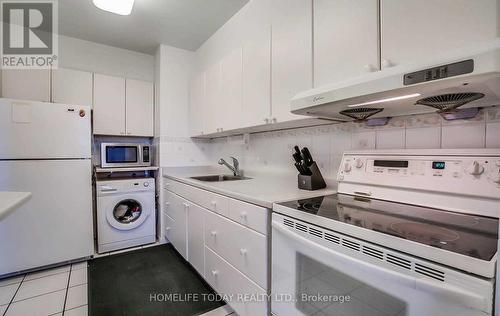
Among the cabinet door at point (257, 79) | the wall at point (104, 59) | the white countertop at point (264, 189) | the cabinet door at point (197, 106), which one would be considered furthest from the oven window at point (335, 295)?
the wall at point (104, 59)

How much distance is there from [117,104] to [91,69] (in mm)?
564

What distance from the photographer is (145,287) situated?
189cm

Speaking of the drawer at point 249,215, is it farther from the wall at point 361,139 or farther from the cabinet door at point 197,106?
the cabinet door at point 197,106

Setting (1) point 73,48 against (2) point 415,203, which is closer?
(2) point 415,203

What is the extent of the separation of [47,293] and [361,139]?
2.58 meters

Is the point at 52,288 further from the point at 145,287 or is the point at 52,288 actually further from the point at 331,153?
the point at 331,153

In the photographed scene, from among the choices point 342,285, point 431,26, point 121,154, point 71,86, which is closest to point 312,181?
point 342,285

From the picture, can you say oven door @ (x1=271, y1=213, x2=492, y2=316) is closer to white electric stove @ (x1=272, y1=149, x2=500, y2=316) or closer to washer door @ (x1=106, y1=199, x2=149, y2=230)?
white electric stove @ (x1=272, y1=149, x2=500, y2=316)

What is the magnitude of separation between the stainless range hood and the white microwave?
7.21 feet

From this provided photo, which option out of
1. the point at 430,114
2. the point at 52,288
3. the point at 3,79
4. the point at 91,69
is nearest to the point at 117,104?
the point at 91,69

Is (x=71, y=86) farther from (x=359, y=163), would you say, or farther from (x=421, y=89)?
(x=421, y=89)

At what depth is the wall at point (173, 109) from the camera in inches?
113

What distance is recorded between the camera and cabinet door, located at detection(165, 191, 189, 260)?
2.18 metres

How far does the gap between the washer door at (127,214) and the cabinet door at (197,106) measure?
1068 millimetres
